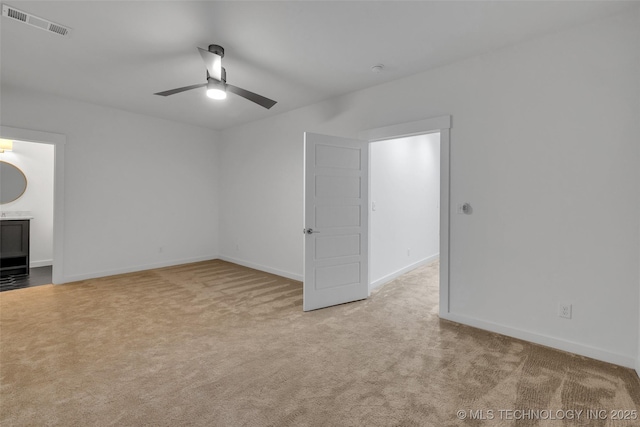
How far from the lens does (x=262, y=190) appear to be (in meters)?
5.46

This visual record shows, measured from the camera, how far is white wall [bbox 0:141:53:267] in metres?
5.47

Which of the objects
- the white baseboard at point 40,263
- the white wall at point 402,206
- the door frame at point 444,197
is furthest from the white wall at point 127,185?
the door frame at point 444,197

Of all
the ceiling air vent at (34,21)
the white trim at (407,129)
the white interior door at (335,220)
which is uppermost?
the ceiling air vent at (34,21)

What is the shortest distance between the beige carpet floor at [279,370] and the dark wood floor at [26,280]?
0.92m

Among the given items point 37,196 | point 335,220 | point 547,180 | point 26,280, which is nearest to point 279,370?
point 335,220

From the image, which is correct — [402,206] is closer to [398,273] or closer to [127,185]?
[398,273]

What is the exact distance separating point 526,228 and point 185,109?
5.01 meters

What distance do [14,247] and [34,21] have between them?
453 cm

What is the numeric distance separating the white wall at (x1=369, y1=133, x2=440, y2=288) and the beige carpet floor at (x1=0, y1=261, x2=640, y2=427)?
1.08m

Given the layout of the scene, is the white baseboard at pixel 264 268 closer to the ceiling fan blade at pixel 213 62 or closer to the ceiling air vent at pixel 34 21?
the ceiling fan blade at pixel 213 62

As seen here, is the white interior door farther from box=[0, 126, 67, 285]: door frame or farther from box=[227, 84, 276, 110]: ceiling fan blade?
box=[0, 126, 67, 285]: door frame

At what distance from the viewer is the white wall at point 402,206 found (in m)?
4.36

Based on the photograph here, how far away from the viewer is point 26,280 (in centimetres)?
475

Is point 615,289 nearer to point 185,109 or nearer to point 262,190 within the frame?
point 262,190
